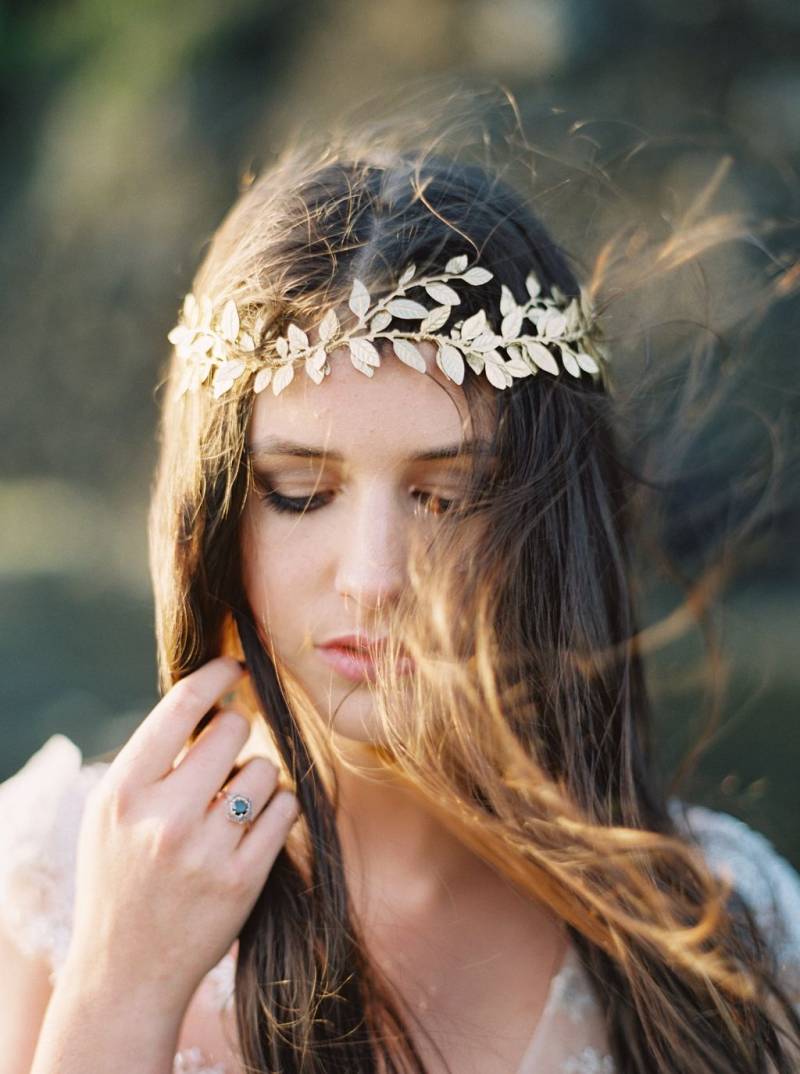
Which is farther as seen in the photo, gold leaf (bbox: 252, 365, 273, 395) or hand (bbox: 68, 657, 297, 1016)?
gold leaf (bbox: 252, 365, 273, 395)

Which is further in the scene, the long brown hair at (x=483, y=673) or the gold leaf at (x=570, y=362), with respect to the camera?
the gold leaf at (x=570, y=362)

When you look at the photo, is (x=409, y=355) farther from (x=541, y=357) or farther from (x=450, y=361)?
(x=541, y=357)

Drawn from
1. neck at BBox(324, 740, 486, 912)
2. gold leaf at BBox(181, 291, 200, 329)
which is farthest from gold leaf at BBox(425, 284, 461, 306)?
neck at BBox(324, 740, 486, 912)

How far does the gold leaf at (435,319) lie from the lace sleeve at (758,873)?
0.89m

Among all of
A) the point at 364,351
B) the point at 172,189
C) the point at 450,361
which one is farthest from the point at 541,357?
the point at 172,189

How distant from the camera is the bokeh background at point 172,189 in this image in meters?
2.57

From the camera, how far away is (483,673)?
1396mm

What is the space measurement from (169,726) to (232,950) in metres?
0.49

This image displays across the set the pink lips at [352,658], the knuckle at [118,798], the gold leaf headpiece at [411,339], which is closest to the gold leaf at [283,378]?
the gold leaf headpiece at [411,339]

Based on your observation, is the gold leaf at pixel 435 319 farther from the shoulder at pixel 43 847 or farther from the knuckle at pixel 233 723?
the shoulder at pixel 43 847

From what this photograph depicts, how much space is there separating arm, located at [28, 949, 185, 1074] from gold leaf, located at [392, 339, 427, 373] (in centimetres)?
83

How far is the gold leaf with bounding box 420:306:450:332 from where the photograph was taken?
4.55 ft

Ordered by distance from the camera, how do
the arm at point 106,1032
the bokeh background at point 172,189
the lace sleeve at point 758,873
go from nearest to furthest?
the arm at point 106,1032, the lace sleeve at point 758,873, the bokeh background at point 172,189

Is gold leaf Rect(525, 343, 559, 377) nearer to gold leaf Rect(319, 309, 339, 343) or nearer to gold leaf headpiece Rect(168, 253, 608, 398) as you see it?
gold leaf headpiece Rect(168, 253, 608, 398)
